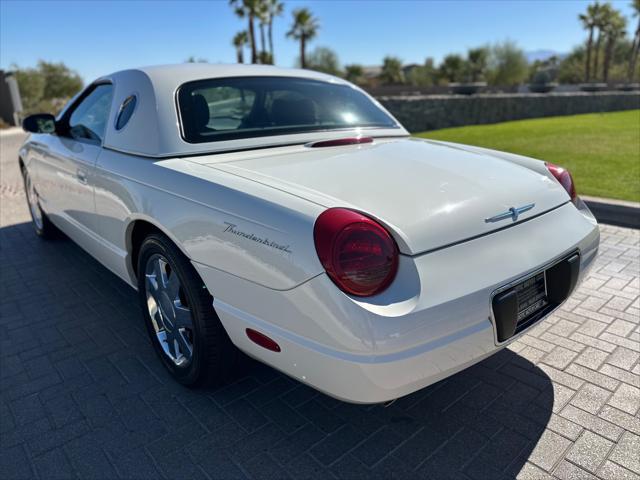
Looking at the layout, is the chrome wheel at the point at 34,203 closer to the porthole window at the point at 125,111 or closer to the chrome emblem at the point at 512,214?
the porthole window at the point at 125,111

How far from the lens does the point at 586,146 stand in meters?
9.45

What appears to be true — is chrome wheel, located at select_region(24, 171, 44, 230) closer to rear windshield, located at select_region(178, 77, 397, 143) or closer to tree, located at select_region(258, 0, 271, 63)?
rear windshield, located at select_region(178, 77, 397, 143)

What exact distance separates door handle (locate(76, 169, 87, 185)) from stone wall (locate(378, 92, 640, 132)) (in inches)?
475

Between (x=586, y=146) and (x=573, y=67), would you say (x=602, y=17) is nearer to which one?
(x=573, y=67)

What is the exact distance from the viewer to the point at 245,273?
198cm

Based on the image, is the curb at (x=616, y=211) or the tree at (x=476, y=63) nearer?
the curb at (x=616, y=211)

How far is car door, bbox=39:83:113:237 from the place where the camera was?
3340mm

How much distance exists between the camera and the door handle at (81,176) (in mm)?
3337

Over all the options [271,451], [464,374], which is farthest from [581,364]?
[271,451]

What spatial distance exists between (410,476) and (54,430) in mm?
1702

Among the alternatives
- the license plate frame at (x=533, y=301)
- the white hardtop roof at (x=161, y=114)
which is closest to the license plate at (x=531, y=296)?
the license plate frame at (x=533, y=301)

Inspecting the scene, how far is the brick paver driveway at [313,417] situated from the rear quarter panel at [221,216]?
2.64ft

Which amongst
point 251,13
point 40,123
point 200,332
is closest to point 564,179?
point 200,332

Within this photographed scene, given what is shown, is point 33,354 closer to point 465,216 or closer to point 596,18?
point 465,216
